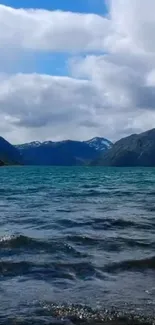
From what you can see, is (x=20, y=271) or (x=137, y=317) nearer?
(x=137, y=317)

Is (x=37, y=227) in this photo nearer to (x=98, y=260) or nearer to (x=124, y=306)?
(x=98, y=260)

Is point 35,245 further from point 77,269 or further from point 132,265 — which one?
point 132,265

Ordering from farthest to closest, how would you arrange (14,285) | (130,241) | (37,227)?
(37,227) < (130,241) < (14,285)

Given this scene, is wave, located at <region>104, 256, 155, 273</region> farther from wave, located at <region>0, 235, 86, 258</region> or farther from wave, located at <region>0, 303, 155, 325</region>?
wave, located at <region>0, 303, 155, 325</region>

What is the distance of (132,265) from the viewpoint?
13.9m

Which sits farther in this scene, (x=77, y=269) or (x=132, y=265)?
(x=132, y=265)

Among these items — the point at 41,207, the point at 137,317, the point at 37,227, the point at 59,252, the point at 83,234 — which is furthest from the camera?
the point at 41,207

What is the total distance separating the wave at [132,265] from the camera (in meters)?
A: 13.4

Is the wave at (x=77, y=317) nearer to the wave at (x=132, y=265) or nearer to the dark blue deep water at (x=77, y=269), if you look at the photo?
the dark blue deep water at (x=77, y=269)

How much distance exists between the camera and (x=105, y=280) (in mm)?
12086

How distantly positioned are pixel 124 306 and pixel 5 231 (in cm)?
1096

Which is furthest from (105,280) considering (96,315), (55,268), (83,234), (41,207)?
(41,207)

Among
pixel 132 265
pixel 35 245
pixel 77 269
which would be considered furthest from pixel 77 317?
pixel 35 245

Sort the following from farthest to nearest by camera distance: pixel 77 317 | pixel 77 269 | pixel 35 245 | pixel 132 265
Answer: pixel 35 245, pixel 132 265, pixel 77 269, pixel 77 317
